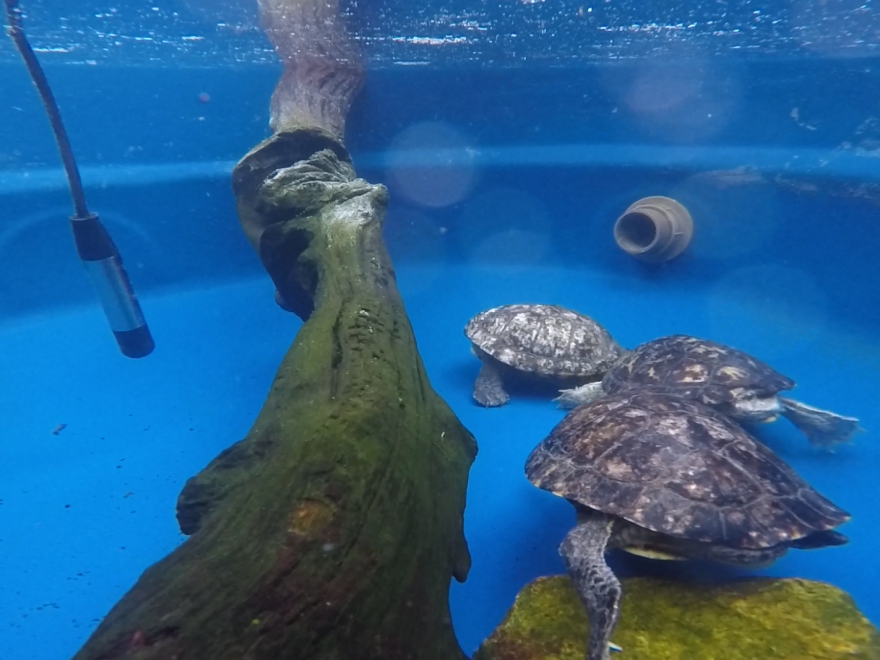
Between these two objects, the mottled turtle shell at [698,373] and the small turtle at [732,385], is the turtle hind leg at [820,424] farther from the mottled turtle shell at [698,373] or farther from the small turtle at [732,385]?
the mottled turtle shell at [698,373]

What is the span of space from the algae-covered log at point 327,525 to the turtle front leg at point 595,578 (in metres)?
0.59

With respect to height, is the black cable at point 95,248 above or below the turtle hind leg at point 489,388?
above

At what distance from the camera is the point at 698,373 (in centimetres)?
395

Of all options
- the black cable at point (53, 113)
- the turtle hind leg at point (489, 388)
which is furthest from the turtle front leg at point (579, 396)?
the black cable at point (53, 113)

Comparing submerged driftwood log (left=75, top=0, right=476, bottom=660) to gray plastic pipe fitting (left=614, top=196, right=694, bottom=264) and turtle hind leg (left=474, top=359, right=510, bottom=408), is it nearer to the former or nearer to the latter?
turtle hind leg (left=474, top=359, right=510, bottom=408)

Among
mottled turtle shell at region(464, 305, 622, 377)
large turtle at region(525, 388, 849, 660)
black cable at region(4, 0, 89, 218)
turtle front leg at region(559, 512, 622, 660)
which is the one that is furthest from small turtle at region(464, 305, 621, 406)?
black cable at region(4, 0, 89, 218)

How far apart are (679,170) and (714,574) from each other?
5.66m

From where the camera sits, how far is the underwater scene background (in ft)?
10.9

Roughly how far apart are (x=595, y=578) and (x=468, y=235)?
5.93 metres

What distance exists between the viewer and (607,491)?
2586mm

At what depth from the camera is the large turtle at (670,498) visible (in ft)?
7.61

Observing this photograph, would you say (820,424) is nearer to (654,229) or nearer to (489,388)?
(489,388)

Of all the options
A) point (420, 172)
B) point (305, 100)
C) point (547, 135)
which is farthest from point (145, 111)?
point (547, 135)

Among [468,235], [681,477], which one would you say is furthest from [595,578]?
[468,235]
